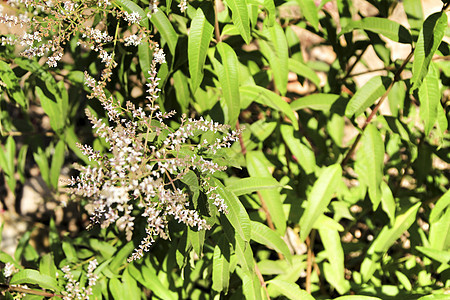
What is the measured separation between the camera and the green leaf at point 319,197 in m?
2.26

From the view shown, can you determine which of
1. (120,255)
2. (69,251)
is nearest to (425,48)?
(120,255)

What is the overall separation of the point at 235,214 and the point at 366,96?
0.97 meters

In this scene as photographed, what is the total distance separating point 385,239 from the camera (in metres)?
2.56

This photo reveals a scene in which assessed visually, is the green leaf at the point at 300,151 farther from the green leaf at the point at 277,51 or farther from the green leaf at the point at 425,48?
the green leaf at the point at 425,48

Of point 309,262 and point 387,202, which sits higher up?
point 387,202

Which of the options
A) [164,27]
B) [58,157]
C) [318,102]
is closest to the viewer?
[164,27]

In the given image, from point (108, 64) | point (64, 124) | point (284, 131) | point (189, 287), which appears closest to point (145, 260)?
point (189, 287)

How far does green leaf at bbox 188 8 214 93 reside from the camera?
1774mm

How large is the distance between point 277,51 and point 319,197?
0.78 m

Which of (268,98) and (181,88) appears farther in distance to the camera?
(181,88)

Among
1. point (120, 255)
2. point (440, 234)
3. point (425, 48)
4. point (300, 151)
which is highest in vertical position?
point (425, 48)

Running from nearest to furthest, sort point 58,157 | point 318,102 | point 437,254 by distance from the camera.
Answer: point 437,254 → point 318,102 → point 58,157

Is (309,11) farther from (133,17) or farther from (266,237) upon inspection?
(266,237)

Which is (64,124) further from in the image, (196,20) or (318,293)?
(318,293)
